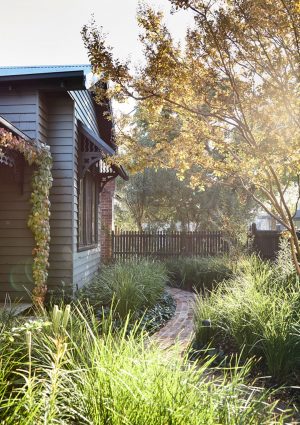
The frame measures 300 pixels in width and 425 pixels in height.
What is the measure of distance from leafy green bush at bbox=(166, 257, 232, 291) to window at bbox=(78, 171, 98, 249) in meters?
2.37

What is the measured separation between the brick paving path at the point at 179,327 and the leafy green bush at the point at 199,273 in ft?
3.25

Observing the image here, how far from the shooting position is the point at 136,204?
25.0 metres

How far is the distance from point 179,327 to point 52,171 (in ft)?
12.3

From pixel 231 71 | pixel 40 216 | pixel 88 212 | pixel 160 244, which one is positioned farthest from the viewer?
pixel 160 244

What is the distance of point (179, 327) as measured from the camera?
6.68 meters

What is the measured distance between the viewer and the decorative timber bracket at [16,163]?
656 centimetres

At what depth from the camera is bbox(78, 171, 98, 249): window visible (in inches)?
364

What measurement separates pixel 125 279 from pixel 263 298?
3.10 metres

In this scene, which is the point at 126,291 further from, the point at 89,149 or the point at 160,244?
the point at 160,244

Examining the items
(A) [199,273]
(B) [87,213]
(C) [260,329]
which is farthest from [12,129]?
(A) [199,273]

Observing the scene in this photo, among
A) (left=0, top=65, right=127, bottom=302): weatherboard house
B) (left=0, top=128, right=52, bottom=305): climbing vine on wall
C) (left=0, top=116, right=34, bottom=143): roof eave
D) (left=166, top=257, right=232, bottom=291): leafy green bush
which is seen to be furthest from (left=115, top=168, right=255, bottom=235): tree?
(left=0, top=116, right=34, bottom=143): roof eave

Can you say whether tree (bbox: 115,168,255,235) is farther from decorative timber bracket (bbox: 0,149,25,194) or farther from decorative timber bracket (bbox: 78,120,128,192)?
decorative timber bracket (bbox: 0,149,25,194)

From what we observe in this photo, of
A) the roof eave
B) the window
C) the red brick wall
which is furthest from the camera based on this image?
the red brick wall

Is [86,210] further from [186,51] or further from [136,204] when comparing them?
[136,204]
